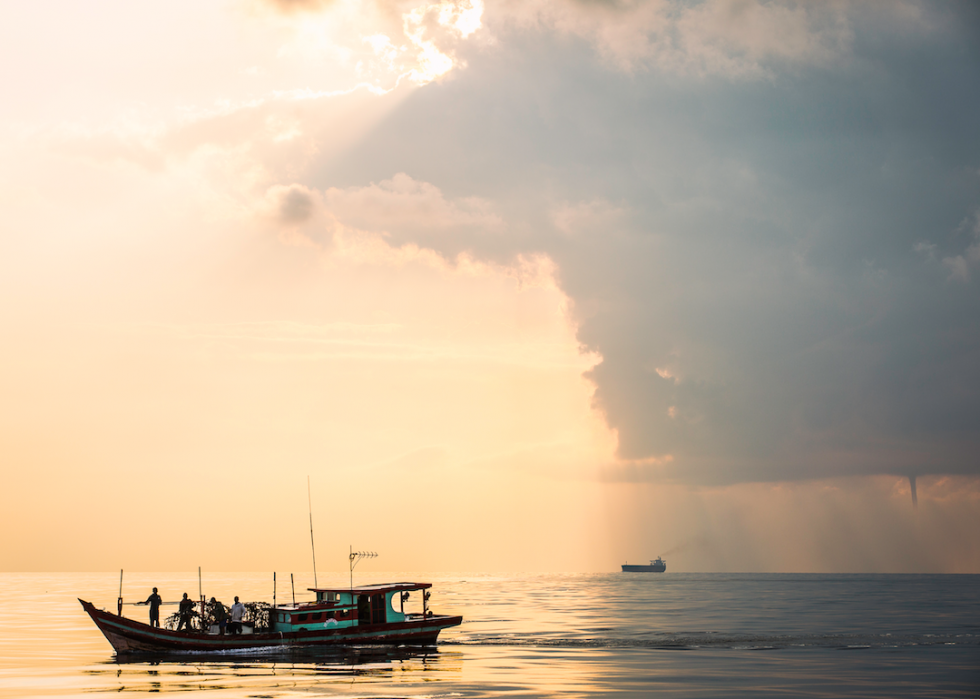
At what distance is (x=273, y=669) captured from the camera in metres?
51.3

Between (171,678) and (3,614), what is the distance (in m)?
81.4

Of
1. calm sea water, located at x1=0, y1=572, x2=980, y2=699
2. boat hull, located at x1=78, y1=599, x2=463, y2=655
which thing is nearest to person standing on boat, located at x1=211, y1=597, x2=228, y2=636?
boat hull, located at x1=78, y1=599, x2=463, y2=655

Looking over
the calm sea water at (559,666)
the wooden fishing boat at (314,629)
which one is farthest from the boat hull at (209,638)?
the calm sea water at (559,666)

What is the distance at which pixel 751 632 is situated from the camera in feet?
274

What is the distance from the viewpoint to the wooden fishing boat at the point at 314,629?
190ft

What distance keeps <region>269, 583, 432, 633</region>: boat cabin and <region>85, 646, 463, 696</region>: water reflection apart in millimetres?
2136

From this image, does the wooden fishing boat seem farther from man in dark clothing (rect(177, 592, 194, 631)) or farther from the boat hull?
man in dark clothing (rect(177, 592, 194, 631))

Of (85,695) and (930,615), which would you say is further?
(930,615)

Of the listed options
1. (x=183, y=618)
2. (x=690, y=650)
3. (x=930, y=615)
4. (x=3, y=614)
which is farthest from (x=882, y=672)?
(x=3, y=614)

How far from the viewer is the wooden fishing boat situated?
5788cm

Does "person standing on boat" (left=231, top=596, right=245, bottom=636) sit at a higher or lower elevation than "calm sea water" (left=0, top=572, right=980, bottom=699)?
higher

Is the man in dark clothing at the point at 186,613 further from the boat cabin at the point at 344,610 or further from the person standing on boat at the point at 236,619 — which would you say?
the boat cabin at the point at 344,610

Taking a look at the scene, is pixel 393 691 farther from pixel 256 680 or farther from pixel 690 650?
pixel 690 650

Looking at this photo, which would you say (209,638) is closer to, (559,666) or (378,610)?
(378,610)
